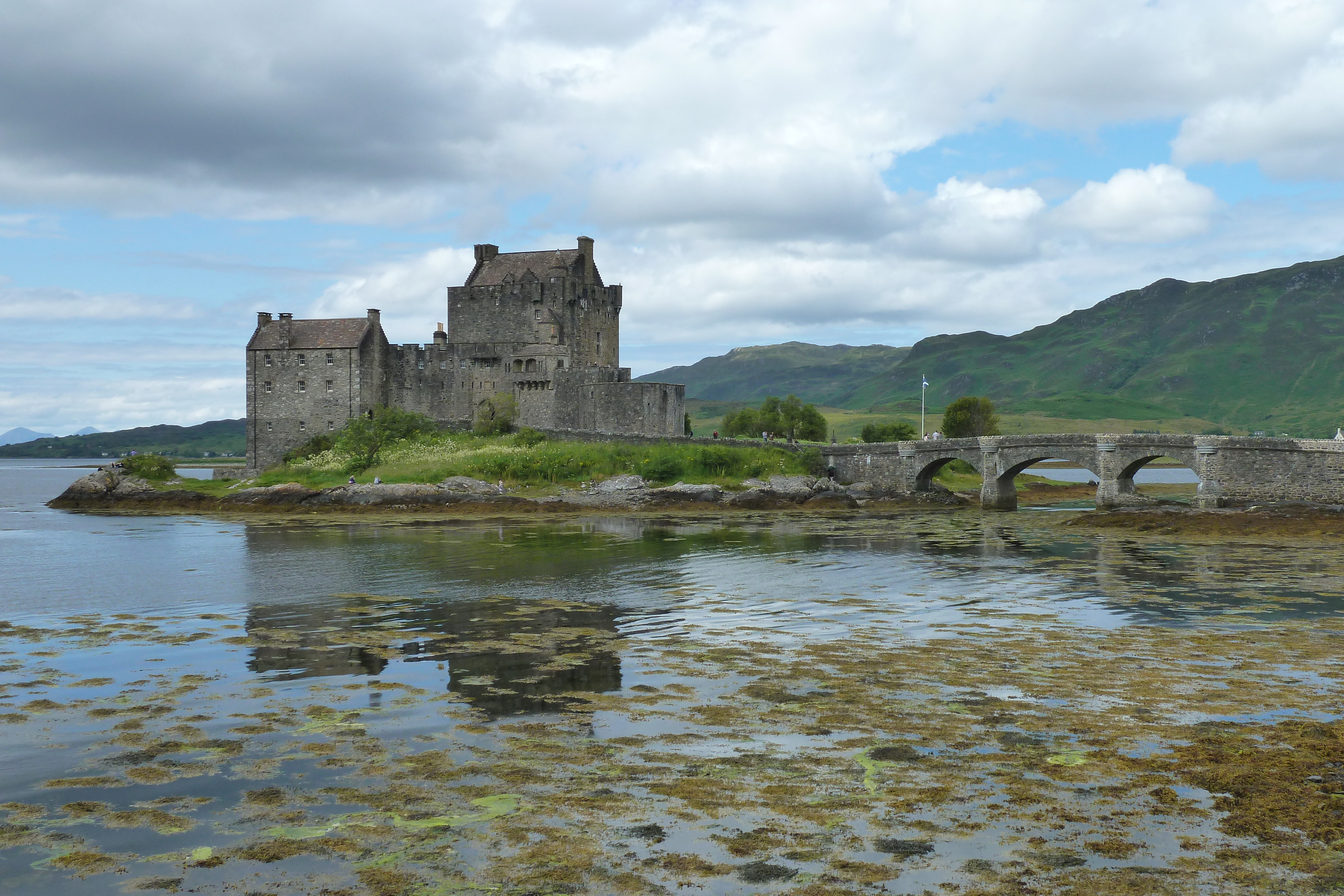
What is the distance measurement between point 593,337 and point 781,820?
73.2 m

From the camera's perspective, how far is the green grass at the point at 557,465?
216ft

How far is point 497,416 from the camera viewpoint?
76.9 metres

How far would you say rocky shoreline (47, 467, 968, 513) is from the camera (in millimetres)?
60250

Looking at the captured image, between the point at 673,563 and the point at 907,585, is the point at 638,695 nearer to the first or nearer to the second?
the point at 907,585

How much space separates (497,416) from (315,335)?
16.5 m

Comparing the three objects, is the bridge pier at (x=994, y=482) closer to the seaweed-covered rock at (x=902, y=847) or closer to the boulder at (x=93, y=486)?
the seaweed-covered rock at (x=902, y=847)

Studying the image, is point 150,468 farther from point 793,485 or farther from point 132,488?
point 793,485

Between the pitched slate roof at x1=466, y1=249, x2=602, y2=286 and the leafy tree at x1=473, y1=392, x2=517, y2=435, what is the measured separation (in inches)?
373

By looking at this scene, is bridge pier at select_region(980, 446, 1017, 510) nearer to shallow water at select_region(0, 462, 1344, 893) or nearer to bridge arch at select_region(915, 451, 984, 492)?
bridge arch at select_region(915, 451, 984, 492)

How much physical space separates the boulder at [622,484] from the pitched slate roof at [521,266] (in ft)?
72.6

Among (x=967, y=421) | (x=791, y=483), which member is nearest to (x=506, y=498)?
(x=791, y=483)

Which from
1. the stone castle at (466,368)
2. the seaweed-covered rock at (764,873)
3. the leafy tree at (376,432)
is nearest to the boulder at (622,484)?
the stone castle at (466,368)

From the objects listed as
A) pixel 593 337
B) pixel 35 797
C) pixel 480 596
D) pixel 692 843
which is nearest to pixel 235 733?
pixel 35 797

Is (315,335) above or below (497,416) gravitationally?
above
